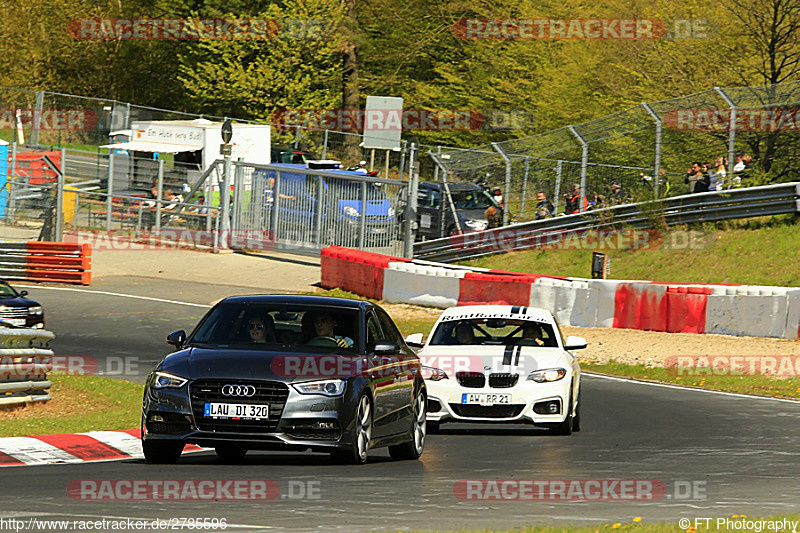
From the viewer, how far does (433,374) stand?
45.9 feet

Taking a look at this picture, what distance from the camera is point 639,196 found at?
3111 cm

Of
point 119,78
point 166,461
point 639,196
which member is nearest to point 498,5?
point 119,78

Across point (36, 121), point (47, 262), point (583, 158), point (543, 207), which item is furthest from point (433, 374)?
point (36, 121)

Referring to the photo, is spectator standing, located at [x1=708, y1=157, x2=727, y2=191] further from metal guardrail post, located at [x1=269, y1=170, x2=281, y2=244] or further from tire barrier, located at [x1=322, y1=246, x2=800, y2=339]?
metal guardrail post, located at [x1=269, y1=170, x2=281, y2=244]

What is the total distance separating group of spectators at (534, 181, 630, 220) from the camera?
103 ft

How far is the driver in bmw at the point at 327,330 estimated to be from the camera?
36.5 ft

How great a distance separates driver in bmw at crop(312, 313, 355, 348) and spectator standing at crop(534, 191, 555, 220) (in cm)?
2179

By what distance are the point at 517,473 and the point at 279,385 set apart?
211 centimetres

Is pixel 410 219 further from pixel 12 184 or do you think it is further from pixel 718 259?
pixel 12 184

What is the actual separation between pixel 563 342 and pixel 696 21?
1330 inches

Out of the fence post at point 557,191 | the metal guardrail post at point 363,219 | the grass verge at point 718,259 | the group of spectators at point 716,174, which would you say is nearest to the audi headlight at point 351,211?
the metal guardrail post at point 363,219

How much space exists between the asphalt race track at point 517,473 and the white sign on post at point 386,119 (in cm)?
1285

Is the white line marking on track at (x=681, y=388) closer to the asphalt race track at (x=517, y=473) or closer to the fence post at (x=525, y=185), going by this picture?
the asphalt race track at (x=517, y=473)

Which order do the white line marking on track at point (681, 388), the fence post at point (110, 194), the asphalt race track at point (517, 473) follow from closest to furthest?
the asphalt race track at point (517, 473) → the white line marking on track at point (681, 388) → the fence post at point (110, 194)
